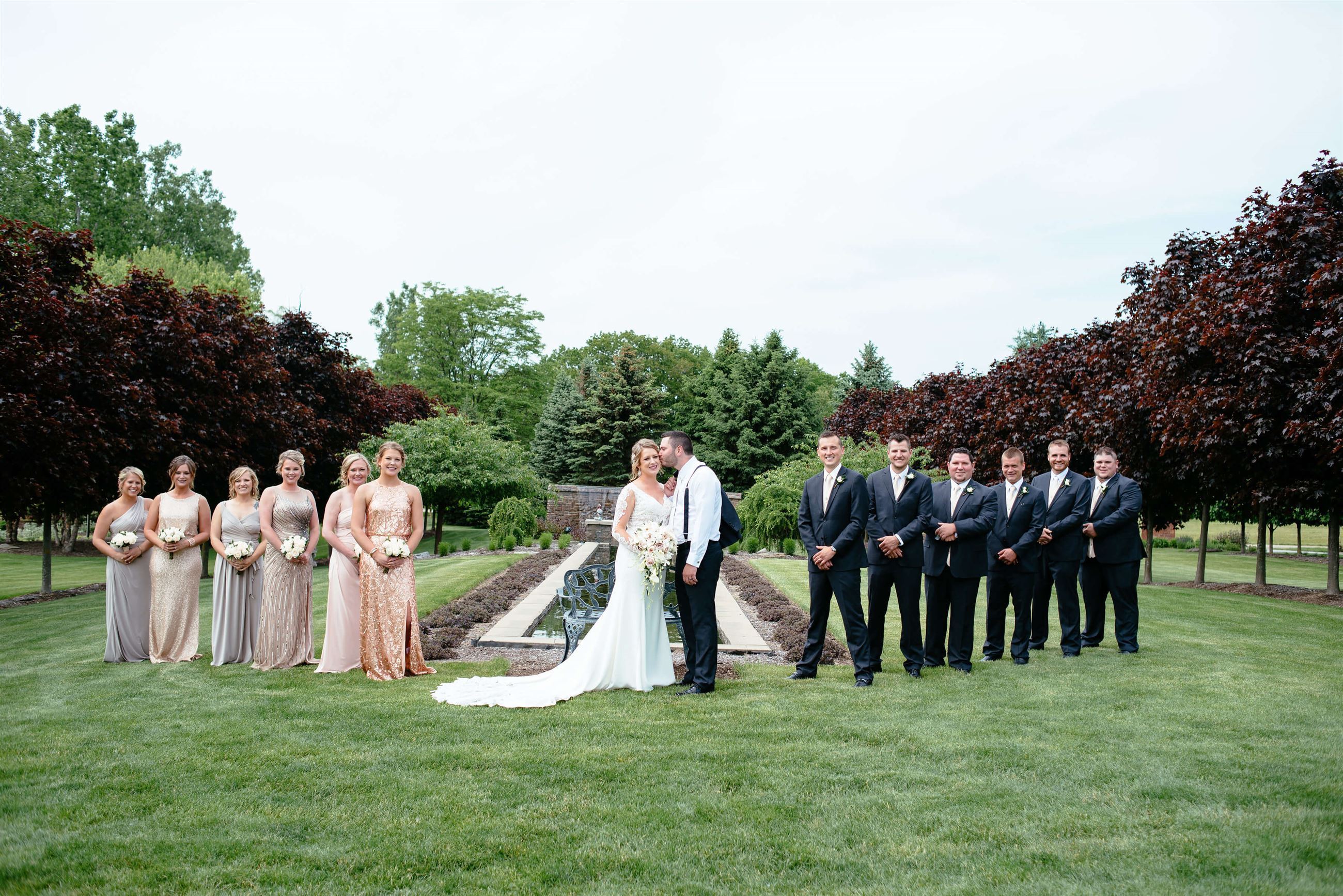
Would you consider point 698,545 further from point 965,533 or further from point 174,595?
point 174,595

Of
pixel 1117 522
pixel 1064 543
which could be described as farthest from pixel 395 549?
pixel 1117 522

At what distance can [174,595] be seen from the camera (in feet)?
27.8

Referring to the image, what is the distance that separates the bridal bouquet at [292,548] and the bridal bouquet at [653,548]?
129 inches

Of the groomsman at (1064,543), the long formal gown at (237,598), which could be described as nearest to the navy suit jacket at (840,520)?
the groomsman at (1064,543)

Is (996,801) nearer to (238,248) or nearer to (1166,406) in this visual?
(1166,406)

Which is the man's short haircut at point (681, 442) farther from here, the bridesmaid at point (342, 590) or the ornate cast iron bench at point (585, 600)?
the bridesmaid at point (342, 590)

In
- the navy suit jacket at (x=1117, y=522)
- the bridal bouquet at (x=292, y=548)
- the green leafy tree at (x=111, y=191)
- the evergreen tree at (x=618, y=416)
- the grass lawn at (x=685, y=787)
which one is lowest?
the grass lawn at (x=685, y=787)

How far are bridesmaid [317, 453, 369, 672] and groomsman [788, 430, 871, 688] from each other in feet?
13.3

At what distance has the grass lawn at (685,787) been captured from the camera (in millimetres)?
3697

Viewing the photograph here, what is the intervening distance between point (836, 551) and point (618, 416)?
37084 mm

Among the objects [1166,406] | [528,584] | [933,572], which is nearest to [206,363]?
[528,584]

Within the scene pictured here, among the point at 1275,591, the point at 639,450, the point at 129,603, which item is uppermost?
the point at 639,450

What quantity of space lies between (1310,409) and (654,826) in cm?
1322

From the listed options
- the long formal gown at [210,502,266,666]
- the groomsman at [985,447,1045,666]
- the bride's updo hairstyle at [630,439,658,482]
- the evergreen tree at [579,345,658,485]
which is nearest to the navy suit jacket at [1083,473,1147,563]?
the groomsman at [985,447,1045,666]
